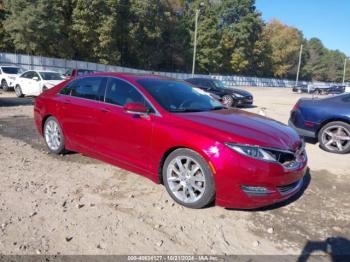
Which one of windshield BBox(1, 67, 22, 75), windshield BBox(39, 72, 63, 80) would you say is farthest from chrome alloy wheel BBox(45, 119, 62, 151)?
windshield BBox(1, 67, 22, 75)

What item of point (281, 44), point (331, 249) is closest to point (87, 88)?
point (331, 249)

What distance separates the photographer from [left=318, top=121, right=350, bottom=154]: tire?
25.6ft

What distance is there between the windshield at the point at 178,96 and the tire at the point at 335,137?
373 cm

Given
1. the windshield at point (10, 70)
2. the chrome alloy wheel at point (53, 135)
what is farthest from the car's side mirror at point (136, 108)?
the windshield at point (10, 70)

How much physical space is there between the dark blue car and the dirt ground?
255 centimetres

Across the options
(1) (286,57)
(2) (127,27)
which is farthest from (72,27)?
(1) (286,57)

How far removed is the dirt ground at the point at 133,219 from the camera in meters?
3.42

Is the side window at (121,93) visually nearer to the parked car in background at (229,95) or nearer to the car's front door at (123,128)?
the car's front door at (123,128)

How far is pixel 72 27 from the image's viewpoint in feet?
128

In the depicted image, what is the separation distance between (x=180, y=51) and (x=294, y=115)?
51031 millimetres

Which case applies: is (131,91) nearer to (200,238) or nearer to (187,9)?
(200,238)

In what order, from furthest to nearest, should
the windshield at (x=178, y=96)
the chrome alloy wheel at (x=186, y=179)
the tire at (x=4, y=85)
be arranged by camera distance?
the tire at (x=4, y=85) → the windshield at (x=178, y=96) → the chrome alloy wheel at (x=186, y=179)

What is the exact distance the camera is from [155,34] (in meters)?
48.6

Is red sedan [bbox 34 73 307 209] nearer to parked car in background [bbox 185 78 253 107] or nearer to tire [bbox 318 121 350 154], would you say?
tire [bbox 318 121 350 154]
